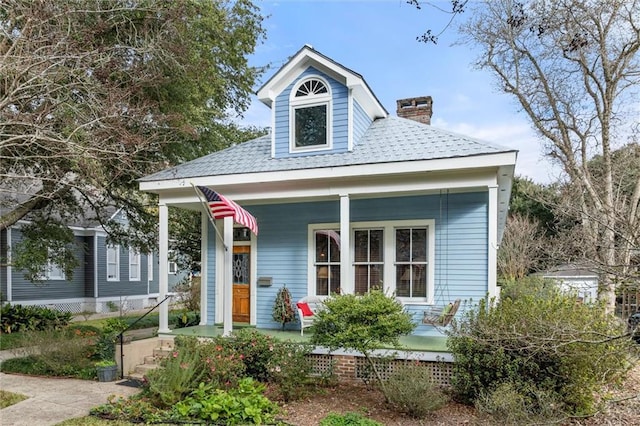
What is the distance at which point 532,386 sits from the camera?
6008 millimetres

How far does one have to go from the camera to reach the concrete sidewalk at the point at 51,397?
6246 millimetres

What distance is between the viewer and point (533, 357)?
6117 mm

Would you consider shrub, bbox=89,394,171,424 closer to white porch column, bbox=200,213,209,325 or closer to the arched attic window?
white porch column, bbox=200,213,209,325

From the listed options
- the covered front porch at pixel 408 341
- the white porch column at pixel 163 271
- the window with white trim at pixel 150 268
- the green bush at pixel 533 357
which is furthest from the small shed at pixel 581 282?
the window with white trim at pixel 150 268

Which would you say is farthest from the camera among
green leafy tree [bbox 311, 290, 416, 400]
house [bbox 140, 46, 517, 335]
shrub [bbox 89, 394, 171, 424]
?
house [bbox 140, 46, 517, 335]

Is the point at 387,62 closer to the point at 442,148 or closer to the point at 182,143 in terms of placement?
the point at 442,148

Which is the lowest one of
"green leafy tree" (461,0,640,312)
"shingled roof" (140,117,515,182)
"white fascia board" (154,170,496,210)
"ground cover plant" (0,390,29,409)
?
"ground cover plant" (0,390,29,409)

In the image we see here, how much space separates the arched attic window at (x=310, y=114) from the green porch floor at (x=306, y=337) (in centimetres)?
407

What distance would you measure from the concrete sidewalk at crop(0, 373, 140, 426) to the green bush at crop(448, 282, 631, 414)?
5474 millimetres

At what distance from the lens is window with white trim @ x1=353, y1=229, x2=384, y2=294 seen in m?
9.61

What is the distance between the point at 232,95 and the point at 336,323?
12.5m

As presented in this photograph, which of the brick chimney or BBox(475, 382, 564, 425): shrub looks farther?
the brick chimney

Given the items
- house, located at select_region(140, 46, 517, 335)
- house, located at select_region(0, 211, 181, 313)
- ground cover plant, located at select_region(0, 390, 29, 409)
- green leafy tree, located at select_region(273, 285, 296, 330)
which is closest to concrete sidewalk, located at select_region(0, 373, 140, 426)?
ground cover plant, located at select_region(0, 390, 29, 409)

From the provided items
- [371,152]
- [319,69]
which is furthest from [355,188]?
[319,69]
